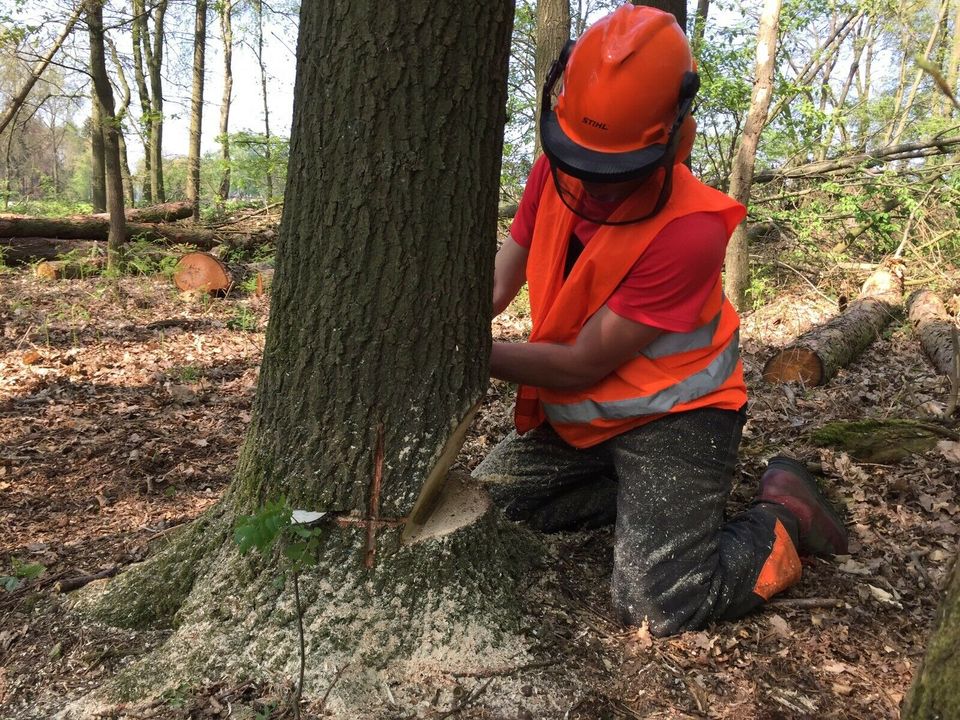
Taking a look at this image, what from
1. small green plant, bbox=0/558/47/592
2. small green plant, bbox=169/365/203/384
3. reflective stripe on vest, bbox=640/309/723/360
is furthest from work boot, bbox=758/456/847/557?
small green plant, bbox=169/365/203/384

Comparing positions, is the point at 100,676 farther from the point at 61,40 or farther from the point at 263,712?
the point at 61,40

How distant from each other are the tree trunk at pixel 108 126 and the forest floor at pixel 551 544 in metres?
2.68

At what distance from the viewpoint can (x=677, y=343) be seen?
7.51 feet

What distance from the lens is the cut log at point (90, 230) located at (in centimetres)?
838

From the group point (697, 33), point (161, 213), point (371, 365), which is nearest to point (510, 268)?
point (371, 365)

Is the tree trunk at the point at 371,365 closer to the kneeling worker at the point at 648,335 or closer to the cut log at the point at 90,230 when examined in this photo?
the kneeling worker at the point at 648,335

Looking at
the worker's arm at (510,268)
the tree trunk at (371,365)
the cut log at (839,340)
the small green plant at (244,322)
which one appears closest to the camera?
the tree trunk at (371,365)

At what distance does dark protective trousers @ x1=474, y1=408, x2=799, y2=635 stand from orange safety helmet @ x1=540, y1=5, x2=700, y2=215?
2.99 feet

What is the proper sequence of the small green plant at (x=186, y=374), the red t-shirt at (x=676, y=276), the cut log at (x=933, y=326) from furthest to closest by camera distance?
the cut log at (x=933, y=326) < the small green plant at (x=186, y=374) < the red t-shirt at (x=676, y=276)

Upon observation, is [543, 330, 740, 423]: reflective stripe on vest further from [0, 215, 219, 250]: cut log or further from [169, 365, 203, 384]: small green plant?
[0, 215, 219, 250]: cut log

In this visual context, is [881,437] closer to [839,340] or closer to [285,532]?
[839,340]

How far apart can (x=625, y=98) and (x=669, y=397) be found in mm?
980

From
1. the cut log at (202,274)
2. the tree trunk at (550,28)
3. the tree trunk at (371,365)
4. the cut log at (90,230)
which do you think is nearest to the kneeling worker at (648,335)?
the tree trunk at (371,365)

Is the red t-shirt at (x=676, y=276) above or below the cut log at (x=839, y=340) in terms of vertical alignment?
above
